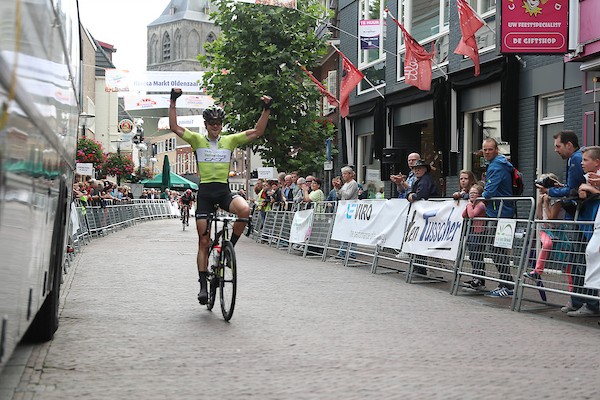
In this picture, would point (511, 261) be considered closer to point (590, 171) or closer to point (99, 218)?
point (590, 171)

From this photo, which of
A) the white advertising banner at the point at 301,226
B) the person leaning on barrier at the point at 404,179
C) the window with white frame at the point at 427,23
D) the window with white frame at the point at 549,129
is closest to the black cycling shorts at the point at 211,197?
the person leaning on barrier at the point at 404,179

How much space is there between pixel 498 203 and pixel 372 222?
4.11 meters

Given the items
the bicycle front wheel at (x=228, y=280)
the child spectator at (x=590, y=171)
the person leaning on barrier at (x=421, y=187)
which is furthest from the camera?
the person leaning on barrier at (x=421, y=187)

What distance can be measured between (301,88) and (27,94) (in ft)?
93.5

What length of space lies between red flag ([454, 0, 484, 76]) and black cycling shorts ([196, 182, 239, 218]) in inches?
428

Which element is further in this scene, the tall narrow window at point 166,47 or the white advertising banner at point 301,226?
the tall narrow window at point 166,47

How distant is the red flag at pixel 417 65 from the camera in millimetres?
22328

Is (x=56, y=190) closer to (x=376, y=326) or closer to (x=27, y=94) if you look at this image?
(x=27, y=94)

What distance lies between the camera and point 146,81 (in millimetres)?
72312

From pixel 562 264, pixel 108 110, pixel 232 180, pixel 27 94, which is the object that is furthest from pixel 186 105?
pixel 27 94

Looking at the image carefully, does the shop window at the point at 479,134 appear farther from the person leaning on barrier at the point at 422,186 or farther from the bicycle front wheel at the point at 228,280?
the bicycle front wheel at the point at 228,280

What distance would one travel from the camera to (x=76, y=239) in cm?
1948

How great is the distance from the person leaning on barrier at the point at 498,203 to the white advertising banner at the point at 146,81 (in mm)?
54027

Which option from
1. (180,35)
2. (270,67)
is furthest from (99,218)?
(180,35)
